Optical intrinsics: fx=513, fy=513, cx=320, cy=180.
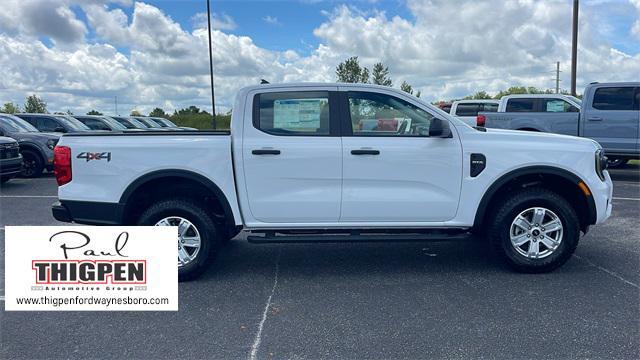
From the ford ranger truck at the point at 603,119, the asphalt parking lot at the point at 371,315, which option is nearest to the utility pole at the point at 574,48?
the ford ranger truck at the point at 603,119

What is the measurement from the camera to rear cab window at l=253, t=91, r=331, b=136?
4.84 metres

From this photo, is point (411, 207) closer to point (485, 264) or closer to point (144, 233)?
point (485, 264)

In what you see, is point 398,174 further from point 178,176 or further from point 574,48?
point 574,48

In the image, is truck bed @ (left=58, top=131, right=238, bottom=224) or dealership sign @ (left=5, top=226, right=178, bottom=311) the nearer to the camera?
→ dealership sign @ (left=5, top=226, right=178, bottom=311)

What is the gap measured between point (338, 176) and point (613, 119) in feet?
30.2

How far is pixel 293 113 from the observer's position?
16.1ft

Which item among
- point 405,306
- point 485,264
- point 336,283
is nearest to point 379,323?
point 405,306

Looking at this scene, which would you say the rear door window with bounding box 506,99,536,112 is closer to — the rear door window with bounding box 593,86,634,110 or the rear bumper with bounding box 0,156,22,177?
the rear door window with bounding box 593,86,634,110

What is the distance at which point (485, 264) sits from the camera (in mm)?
5328

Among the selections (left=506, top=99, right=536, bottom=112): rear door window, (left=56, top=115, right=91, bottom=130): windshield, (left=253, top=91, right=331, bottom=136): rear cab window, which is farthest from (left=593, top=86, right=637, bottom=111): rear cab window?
(left=56, top=115, right=91, bottom=130): windshield

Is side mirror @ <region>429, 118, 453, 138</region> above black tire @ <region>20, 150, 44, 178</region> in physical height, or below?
above

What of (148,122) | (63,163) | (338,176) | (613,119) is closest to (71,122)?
(148,122)

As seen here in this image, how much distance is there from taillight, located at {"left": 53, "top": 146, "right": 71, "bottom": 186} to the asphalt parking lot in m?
1.18

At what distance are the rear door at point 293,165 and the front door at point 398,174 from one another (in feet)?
0.41
